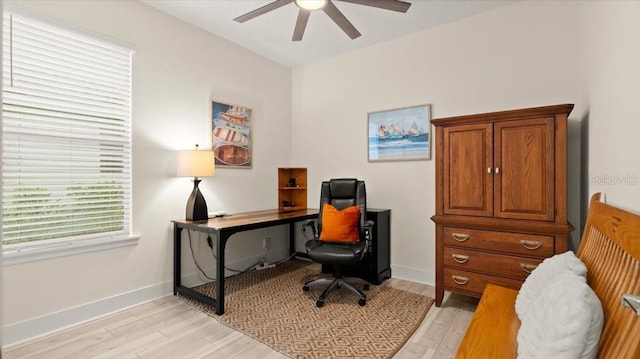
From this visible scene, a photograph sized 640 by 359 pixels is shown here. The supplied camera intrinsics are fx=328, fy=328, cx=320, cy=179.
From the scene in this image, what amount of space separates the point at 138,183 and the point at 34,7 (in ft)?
4.81

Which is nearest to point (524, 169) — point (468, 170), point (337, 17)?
point (468, 170)

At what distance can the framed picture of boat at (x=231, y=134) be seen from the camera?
3594 millimetres

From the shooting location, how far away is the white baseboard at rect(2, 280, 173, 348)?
2.29 m

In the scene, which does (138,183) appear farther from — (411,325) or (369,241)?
(411,325)

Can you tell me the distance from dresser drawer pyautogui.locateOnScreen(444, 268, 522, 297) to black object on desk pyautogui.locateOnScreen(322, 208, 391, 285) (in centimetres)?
79

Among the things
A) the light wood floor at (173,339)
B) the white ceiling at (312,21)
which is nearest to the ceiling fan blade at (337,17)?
the white ceiling at (312,21)

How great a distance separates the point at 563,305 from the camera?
44.1 inches

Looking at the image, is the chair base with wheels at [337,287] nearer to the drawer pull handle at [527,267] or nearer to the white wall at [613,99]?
the drawer pull handle at [527,267]

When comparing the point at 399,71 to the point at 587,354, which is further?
the point at 399,71

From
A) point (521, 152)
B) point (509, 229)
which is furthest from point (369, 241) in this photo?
point (521, 152)

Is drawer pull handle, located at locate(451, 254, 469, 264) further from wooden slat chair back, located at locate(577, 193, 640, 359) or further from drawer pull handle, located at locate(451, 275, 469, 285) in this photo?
wooden slat chair back, located at locate(577, 193, 640, 359)

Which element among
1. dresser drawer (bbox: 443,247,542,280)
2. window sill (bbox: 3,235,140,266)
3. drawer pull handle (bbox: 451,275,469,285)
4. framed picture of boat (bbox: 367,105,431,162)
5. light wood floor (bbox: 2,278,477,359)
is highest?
framed picture of boat (bbox: 367,105,431,162)

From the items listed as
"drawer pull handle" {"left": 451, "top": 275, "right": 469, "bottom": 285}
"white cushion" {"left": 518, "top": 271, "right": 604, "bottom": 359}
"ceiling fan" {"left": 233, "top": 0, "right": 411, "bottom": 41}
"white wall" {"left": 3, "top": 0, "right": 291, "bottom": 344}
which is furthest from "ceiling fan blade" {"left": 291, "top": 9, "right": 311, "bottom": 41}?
"drawer pull handle" {"left": 451, "top": 275, "right": 469, "bottom": 285}

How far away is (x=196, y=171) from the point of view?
9.99 feet
